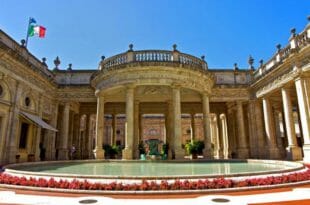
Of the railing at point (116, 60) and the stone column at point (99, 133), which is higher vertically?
the railing at point (116, 60)

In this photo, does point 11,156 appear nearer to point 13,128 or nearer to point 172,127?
point 13,128

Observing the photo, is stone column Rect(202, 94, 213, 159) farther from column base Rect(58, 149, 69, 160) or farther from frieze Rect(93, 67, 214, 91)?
column base Rect(58, 149, 69, 160)

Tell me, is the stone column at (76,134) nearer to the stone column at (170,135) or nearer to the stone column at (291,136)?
the stone column at (170,135)

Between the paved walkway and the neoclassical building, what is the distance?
12.3m

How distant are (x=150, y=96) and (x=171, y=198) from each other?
22.5 meters

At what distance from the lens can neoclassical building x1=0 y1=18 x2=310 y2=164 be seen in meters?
18.6

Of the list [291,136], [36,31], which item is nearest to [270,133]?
[291,136]

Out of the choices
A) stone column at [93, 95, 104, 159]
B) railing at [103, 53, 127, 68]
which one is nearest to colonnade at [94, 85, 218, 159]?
stone column at [93, 95, 104, 159]

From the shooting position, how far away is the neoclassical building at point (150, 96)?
18.6 meters

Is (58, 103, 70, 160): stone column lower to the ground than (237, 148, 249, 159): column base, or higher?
higher

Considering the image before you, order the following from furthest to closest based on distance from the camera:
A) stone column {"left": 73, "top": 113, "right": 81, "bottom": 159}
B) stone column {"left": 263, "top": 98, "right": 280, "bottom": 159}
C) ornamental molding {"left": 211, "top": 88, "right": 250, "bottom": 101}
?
stone column {"left": 73, "top": 113, "right": 81, "bottom": 159} → ornamental molding {"left": 211, "top": 88, "right": 250, "bottom": 101} → stone column {"left": 263, "top": 98, "right": 280, "bottom": 159}

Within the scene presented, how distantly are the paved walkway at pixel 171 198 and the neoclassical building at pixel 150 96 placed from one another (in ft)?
40.5

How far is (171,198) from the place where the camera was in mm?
6918

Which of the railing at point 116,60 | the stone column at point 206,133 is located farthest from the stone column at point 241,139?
the railing at point 116,60
